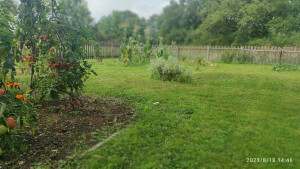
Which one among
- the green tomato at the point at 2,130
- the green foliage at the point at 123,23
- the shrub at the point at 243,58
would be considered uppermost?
the green foliage at the point at 123,23

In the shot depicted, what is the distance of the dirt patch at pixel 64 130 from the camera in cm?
134

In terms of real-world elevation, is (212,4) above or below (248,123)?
above

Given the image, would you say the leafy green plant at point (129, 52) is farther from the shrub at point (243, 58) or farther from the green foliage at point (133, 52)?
the shrub at point (243, 58)

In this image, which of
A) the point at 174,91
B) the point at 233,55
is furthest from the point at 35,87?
the point at 233,55

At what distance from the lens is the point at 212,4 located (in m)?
4.37

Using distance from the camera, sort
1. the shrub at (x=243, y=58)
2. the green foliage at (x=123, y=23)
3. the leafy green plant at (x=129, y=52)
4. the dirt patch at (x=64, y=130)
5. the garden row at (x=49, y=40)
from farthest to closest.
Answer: the shrub at (x=243, y=58) → the leafy green plant at (x=129, y=52) → the green foliage at (x=123, y=23) → the garden row at (x=49, y=40) → the dirt patch at (x=64, y=130)

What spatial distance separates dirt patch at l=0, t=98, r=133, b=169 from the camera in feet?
4.40

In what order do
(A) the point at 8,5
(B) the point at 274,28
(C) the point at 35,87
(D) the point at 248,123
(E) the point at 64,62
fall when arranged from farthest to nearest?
(B) the point at 274,28
(C) the point at 35,87
(E) the point at 64,62
(A) the point at 8,5
(D) the point at 248,123

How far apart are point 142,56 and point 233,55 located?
4.39 metres

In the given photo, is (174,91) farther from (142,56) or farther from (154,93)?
(142,56)

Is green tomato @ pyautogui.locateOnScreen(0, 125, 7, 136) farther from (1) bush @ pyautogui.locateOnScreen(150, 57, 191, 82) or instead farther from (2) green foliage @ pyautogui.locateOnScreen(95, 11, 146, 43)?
(2) green foliage @ pyautogui.locateOnScreen(95, 11, 146, 43)

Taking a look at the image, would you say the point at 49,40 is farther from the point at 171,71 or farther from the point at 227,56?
the point at 227,56

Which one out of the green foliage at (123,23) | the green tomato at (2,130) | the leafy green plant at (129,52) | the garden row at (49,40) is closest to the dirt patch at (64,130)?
the garden row at (49,40)

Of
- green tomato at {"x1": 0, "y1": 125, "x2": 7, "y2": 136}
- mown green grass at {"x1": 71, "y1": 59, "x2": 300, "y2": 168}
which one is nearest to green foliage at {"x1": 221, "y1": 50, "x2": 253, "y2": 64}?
mown green grass at {"x1": 71, "y1": 59, "x2": 300, "y2": 168}
